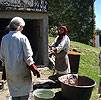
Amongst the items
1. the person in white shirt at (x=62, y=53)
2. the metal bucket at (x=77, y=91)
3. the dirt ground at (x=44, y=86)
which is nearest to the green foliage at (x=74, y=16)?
the dirt ground at (x=44, y=86)

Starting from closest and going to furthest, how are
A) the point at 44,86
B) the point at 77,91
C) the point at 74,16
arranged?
the point at 77,91 → the point at 44,86 → the point at 74,16

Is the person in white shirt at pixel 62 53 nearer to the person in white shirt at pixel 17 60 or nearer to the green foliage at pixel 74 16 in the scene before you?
the person in white shirt at pixel 17 60

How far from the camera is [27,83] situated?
10.1 ft

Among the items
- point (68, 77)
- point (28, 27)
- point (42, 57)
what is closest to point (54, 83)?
point (68, 77)

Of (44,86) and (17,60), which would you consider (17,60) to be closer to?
(17,60)

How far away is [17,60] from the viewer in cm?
290

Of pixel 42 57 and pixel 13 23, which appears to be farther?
pixel 42 57

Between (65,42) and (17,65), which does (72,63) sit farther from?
(17,65)

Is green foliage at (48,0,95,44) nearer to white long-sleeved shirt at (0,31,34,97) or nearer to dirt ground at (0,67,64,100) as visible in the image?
dirt ground at (0,67,64,100)

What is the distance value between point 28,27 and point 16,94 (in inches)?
258

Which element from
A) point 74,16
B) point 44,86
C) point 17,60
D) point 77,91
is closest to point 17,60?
point 17,60

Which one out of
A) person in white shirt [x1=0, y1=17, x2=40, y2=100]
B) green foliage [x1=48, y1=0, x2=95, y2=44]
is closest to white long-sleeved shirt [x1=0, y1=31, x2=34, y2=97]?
person in white shirt [x1=0, y1=17, x2=40, y2=100]

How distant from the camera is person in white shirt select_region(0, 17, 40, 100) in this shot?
9.44ft

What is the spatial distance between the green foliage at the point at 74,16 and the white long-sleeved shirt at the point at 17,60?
12.6 metres
